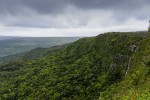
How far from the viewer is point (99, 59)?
621 feet


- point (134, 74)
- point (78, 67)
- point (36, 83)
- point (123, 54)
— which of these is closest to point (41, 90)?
point (36, 83)

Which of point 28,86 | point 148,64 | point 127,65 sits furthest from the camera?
point 28,86

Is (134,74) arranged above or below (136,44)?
below

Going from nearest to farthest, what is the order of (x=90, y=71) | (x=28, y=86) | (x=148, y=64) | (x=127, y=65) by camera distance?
1. (x=148, y=64)
2. (x=127, y=65)
3. (x=90, y=71)
4. (x=28, y=86)

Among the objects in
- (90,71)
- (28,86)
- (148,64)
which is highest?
(148,64)

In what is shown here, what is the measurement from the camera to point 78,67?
648 ft

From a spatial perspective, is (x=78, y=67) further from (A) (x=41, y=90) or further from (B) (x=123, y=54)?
(B) (x=123, y=54)

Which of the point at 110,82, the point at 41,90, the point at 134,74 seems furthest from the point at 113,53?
the point at 41,90

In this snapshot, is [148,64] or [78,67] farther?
[78,67]

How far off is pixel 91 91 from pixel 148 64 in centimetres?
4866

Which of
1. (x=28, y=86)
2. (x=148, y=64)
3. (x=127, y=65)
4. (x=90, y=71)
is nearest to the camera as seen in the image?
(x=148, y=64)

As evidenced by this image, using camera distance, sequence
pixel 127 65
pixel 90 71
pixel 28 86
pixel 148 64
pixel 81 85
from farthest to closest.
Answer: pixel 28 86 < pixel 90 71 < pixel 81 85 < pixel 127 65 < pixel 148 64

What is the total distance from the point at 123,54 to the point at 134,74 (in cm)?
3253

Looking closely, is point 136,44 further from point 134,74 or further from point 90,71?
point 90,71
